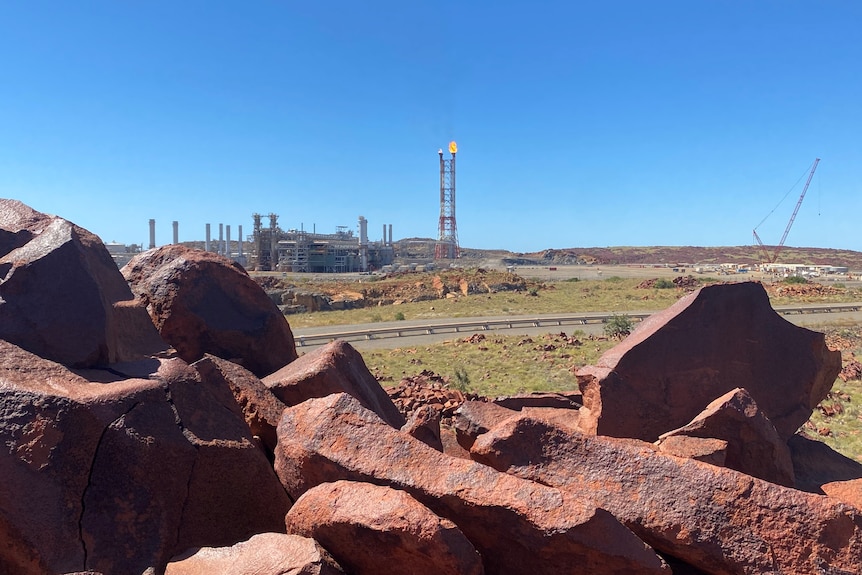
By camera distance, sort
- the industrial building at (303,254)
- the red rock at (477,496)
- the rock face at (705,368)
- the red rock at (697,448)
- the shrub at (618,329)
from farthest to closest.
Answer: the industrial building at (303,254)
the shrub at (618,329)
the rock face at (705,368)
the red rock at (697,448)
the red rock at (477,496)

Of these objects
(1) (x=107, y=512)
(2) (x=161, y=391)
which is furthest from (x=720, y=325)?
(1) (x=107, y=512)

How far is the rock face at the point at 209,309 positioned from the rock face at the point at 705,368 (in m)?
3.17

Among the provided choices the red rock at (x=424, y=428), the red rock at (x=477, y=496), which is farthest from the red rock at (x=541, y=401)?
the red rock at (x=477, y=496)

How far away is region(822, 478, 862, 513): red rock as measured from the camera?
15.2ft

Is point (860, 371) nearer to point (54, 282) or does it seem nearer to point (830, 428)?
point (830, 428)

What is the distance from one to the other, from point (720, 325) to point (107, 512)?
5.41 m

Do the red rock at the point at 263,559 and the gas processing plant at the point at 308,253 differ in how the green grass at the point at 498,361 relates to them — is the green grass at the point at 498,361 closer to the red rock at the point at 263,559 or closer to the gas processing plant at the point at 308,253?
the red rock at the point at 263,559

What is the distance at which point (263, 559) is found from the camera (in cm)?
325

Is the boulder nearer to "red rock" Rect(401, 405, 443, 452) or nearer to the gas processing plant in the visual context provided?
"red rock" Rect(401, 405, 443, 452)

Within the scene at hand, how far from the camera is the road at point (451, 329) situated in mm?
22250

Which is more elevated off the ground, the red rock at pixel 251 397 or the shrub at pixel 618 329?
the red rock at pixel 251 397

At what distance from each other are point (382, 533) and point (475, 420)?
2.36m

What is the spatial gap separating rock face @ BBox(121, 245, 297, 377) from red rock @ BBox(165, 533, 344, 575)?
3.08 m

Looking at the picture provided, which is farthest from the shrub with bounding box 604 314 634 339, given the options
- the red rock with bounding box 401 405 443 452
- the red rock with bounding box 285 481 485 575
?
the red rock with bounding box 285 481 485 575
